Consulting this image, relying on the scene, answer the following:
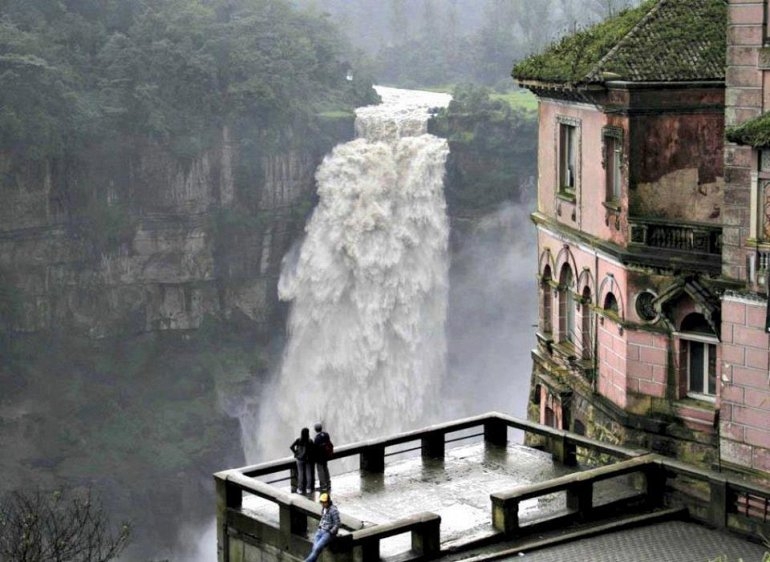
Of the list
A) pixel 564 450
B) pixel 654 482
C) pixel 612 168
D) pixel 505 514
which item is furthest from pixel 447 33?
pixel 505 514

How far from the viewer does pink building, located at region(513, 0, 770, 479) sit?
32.8 m

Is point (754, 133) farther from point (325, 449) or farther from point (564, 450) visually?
point (325, 449)

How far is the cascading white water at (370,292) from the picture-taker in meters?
111

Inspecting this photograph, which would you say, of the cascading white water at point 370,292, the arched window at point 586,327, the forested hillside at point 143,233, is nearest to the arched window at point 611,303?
the arched window at point 586,327

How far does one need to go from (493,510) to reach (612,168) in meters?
13.5

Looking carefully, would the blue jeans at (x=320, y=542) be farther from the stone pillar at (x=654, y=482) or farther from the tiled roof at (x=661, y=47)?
the tiled roof at (x=661, y=47)

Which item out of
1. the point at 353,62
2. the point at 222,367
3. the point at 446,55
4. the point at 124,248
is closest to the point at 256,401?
the point at 222,367

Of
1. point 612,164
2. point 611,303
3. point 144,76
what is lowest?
point 611,303

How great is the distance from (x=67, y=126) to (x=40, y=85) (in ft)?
10.8

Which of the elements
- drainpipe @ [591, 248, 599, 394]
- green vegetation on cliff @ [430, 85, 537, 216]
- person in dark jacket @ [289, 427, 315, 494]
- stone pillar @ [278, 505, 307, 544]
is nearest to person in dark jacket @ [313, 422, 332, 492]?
person in dark jacket @ [289, 427, 315, 494]

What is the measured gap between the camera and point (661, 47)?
125 feet

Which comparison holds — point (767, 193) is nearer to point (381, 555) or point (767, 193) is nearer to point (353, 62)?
point (381, 555)

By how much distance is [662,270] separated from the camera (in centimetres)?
3719

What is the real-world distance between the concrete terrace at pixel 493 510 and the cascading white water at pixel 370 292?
3043 inches
